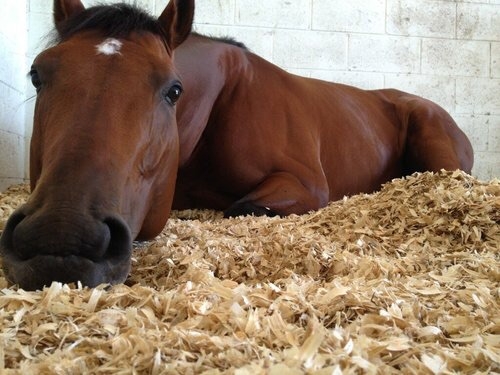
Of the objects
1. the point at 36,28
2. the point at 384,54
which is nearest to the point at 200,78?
the point at 36,28

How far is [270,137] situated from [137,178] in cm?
131

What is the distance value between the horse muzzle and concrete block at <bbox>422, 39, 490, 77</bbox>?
3836 mm

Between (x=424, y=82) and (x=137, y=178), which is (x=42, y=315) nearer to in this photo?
(x=137, y=178)

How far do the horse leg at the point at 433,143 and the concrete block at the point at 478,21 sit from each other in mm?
1041

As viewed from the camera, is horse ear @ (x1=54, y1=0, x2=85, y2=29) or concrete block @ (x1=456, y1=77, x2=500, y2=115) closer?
horse ear @ (x1=54, y1=0, x2=85, y2=29)

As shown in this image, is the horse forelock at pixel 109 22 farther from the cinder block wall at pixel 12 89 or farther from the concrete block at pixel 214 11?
the concrete block at pixel 214 11

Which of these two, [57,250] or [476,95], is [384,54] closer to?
[476,95]

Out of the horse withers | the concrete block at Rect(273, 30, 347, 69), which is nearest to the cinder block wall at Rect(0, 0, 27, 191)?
the horse withers

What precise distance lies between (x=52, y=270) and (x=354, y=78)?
3558 mm

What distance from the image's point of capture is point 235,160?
7.80ft

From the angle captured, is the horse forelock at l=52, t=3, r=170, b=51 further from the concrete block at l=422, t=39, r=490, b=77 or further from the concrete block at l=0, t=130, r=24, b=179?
the concrete block at l=422, t=39, r=490, b=77

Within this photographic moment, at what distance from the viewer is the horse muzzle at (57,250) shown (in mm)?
926

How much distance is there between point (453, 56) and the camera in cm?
419

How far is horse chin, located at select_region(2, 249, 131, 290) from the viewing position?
3.05ft
